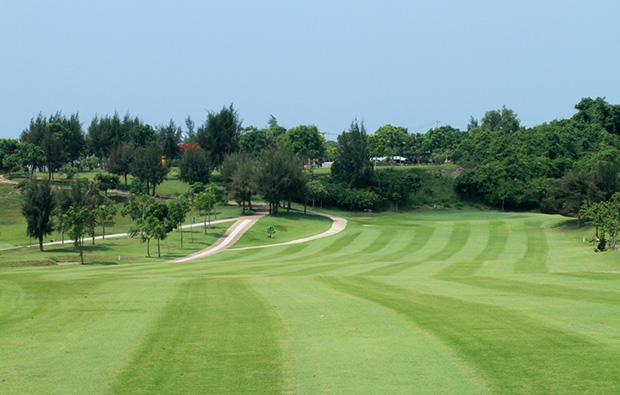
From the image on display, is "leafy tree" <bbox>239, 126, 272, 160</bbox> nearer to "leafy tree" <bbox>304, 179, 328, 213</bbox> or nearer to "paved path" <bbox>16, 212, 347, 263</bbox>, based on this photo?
"leafy tree" <bbox>304, 179, 328, 213</bbox>

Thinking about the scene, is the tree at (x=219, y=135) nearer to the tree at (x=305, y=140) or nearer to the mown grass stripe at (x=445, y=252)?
the tree at (x=305, y=140)

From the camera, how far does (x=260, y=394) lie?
394 inches

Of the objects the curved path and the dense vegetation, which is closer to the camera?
the curved path

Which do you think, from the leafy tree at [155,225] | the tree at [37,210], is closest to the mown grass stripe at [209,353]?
the leafy tree at [155,225]

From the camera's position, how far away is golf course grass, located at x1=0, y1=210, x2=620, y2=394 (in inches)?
418

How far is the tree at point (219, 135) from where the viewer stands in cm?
12781

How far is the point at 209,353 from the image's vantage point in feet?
41.4

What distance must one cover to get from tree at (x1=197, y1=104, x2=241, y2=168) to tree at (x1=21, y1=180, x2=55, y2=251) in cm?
6883

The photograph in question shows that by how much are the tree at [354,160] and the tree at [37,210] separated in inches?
2689

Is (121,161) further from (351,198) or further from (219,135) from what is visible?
(351,198)

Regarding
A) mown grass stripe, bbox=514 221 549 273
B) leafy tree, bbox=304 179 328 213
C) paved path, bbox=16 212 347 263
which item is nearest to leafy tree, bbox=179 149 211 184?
leafy tree, bbox=304 179 328 213

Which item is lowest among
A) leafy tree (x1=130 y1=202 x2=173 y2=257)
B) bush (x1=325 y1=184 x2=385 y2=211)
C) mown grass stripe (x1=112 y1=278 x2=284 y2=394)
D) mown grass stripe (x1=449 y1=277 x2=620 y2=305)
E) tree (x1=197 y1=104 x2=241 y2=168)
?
mown grass stripe (x1=449 y1=277 x2=620 y2=305)

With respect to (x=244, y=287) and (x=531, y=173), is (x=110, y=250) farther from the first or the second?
(x=531, y=173)

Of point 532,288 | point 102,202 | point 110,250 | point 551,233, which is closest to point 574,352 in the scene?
point 532,288
